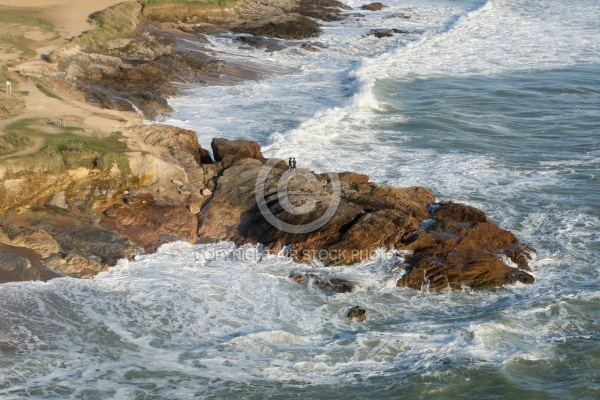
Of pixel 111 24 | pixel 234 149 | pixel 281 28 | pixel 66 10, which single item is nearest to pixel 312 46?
pixel 281 28

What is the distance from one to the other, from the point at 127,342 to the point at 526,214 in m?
10.1

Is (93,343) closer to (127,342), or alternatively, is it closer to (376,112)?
(127,342)

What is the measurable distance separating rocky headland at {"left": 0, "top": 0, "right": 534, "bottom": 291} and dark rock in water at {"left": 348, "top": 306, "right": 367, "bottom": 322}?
1109 mm

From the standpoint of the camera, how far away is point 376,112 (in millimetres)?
26391

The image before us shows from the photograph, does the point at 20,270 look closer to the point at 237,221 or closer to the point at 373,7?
the point at 237,221

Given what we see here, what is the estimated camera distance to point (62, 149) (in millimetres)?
16859

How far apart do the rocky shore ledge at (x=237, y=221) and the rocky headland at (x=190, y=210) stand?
25mm

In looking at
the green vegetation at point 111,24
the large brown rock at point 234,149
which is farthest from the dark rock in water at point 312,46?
the large brown rock at point 234,149

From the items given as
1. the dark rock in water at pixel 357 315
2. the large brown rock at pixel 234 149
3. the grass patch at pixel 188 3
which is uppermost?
the grass patch at pixel 188 3

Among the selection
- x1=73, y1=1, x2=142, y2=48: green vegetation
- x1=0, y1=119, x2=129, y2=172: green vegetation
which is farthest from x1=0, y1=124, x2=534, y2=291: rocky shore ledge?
x1=73, y1=1, x2=142, y2=48: green vegetation

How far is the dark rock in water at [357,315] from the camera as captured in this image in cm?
1327

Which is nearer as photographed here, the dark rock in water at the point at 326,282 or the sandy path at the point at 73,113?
the dark rock in water at the point at 326,282

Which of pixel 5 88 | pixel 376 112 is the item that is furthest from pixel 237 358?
pixel 376 112

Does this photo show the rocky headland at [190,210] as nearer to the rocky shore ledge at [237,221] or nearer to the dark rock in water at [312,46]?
the rocky shore ledge at [237,221]
